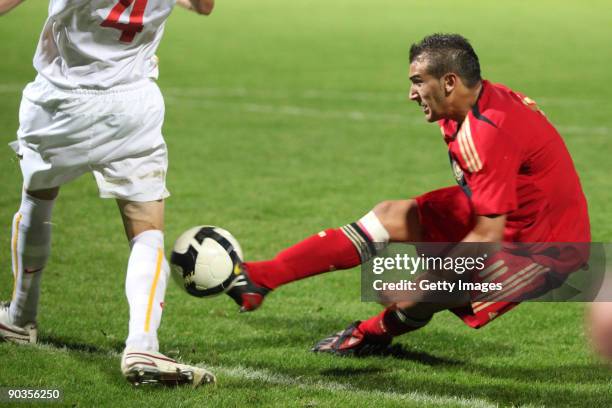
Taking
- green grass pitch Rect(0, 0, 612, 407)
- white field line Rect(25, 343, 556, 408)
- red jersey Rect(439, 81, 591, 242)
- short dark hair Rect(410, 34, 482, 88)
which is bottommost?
green grass pitch Rect(0, 0, 612, 407)

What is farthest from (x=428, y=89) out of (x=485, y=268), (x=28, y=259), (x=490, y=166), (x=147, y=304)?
(x=28, y=259)

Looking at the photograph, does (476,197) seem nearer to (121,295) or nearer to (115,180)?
(115,180)

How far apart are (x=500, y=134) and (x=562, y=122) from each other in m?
10.0

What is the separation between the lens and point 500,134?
4984 millimetres

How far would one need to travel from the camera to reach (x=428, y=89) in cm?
517

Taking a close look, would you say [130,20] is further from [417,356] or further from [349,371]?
[417,356]

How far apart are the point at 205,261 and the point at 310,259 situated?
0.60 meters

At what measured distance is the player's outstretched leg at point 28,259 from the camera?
543cm

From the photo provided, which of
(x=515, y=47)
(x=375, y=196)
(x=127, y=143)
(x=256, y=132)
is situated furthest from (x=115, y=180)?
(x=515, y=47)

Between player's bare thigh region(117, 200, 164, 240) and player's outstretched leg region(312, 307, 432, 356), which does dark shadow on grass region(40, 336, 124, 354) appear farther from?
player's outstretched leg region(312, 307, 432, 356)

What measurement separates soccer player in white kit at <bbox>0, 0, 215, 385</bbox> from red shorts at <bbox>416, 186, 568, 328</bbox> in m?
1.28

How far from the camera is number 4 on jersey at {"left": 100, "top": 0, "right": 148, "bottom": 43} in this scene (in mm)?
4902

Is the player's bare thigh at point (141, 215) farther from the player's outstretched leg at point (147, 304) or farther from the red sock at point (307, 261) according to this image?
the red sock at point (307, 261)

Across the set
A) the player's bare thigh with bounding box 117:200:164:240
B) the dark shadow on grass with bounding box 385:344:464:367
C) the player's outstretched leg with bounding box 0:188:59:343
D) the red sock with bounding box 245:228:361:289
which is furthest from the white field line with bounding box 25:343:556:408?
the player's bare thigh with bounding box 117:200:164:240
